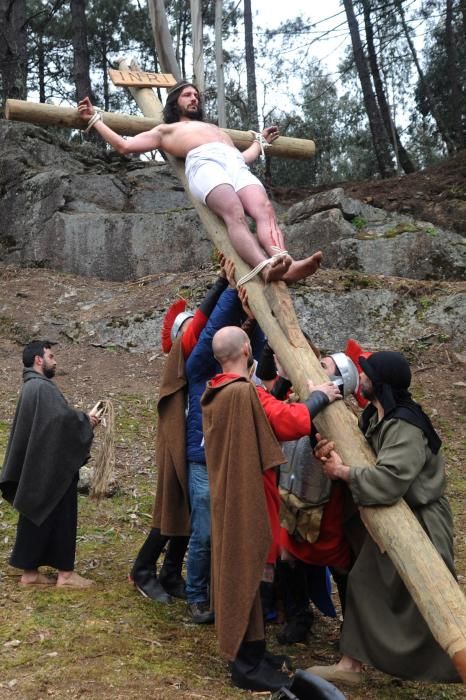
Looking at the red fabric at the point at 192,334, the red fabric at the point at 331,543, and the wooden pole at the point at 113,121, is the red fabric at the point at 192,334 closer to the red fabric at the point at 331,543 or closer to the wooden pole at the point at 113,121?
the red fabric at the point at 331,543

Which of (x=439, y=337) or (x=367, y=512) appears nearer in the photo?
(x=367, y=512)

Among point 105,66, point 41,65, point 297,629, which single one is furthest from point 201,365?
point 105,66

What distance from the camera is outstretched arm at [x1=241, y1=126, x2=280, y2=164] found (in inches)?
249

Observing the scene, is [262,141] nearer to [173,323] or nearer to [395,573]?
[173,323]

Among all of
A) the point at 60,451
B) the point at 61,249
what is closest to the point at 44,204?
the point at 61,249

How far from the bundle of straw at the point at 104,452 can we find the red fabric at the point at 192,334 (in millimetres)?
1117

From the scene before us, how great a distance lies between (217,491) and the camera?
431 centimetres

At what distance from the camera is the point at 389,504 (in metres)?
4.07

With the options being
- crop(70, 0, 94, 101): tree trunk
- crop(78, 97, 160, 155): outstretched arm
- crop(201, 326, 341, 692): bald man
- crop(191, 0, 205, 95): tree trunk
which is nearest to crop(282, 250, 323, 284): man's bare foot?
crop(201, 326, 341, 692): bald man

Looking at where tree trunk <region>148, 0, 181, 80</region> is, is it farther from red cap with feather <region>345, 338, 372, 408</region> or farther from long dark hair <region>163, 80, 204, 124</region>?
red cap with feather <region>345, 338, 372, 408</region>

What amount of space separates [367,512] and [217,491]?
812 mm

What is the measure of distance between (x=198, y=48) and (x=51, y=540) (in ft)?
23.3

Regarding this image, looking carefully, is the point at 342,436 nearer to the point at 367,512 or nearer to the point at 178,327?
the point at 367,512

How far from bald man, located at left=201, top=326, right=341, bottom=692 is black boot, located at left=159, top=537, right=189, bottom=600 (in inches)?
48.8
